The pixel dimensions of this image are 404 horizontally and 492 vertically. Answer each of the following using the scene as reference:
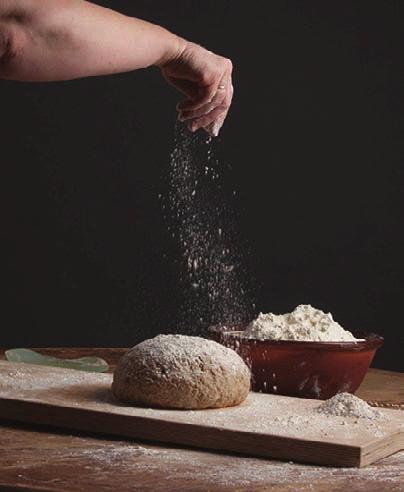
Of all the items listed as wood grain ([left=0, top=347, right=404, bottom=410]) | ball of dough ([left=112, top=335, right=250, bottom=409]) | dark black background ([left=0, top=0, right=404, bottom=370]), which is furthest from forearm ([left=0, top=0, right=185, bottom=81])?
dark black background ([left=0, top=0, right=404, bottom=370])

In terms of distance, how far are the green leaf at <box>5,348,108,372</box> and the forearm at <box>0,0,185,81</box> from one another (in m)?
0.61

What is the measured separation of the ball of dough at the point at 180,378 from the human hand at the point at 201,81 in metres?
0.49

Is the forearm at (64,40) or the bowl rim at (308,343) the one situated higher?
the forearm at (64,40)

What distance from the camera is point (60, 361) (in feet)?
6.95

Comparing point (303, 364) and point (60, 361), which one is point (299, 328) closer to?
point (303, 364)

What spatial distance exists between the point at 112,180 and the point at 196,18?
1.85 feet

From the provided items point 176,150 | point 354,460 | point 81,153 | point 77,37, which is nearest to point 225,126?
point 176,150

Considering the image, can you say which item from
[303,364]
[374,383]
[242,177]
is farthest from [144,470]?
[242,177]

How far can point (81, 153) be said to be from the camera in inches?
144

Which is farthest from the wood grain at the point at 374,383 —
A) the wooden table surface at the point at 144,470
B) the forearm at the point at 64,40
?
the forearm at the point at 64,40

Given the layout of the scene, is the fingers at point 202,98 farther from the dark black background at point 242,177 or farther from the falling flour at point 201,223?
the dark black background at point 242,177

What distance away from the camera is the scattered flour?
162cm

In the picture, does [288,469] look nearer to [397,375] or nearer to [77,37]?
[77,37]

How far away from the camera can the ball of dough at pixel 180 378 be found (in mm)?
1638
